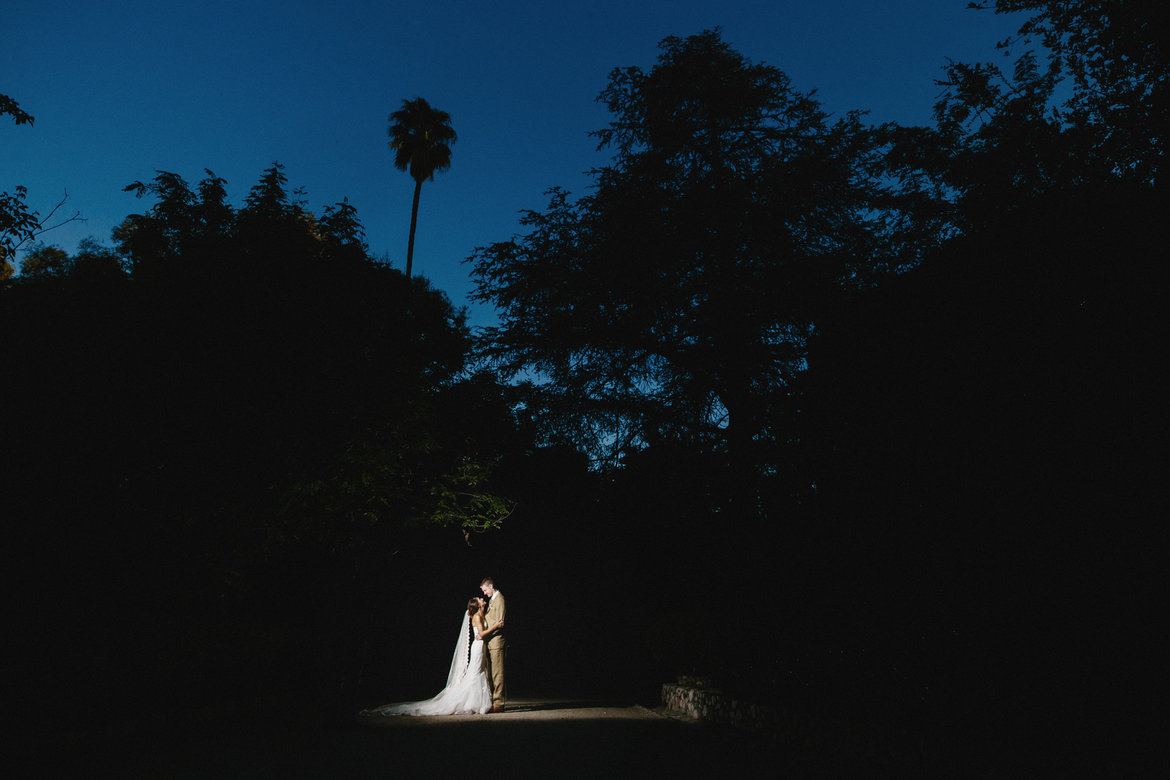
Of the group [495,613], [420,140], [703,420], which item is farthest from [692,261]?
[420,140]

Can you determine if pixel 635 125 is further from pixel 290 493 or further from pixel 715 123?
pixel 290 493

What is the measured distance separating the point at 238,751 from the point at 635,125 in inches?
578

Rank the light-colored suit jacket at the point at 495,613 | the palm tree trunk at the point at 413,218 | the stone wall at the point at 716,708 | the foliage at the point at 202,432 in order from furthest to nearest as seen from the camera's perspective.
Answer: the palm tree trunk at the point at 413,218
the light-colored suit jacket at the point at 495,613
the foliage at the point at 202,432
the stone wall at the point at 716,708

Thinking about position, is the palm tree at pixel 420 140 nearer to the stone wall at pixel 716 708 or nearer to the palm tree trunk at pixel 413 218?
the palm tree trunk at pixel 413 218

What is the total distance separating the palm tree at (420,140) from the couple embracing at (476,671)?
19.4 meters

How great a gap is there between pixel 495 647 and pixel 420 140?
21.3 metres

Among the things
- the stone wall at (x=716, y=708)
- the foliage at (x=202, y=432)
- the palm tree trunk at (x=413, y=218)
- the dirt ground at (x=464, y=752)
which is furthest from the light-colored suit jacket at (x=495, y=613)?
the palm tree trunk at (x=413, y=218)

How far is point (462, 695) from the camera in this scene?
1262 cm

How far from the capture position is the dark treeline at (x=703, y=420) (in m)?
6.57

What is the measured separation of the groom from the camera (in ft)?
42.5

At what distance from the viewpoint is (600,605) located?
22734 mm

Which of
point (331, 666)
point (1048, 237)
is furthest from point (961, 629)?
point (331, 666)

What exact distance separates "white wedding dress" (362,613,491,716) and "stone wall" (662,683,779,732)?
3321 millimetres

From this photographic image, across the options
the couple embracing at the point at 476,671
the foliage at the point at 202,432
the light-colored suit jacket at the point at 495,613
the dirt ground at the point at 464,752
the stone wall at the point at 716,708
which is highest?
the foliage at the point at 202,432
